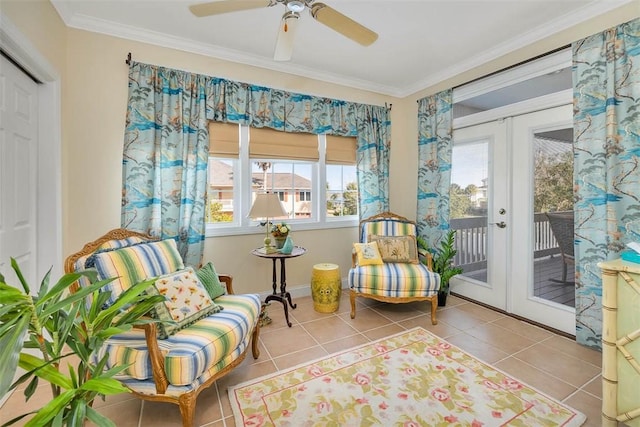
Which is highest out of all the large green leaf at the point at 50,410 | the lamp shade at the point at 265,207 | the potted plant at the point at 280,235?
the lamp shade at the point at 265,207

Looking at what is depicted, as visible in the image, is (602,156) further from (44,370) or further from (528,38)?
(44,370)

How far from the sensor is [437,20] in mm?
2549

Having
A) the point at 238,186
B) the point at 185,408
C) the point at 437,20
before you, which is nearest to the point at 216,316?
the point at 185,408

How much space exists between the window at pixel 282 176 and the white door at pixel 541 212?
1829 mm

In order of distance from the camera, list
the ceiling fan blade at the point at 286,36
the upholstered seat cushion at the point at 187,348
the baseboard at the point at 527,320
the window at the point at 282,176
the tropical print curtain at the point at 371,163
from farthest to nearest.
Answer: the tropical print curtain at the point at 371,163 → the window at the point at 282,176 → the baseboard at the point at 527,320 → the ceiling fan blade at the point at 286,36 → the upholstered seat cushion at the point at 187,348

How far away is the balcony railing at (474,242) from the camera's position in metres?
2.86

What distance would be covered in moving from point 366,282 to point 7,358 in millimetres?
2549

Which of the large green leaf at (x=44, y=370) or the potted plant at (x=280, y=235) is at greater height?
the potted plant at (x=280, y=235)

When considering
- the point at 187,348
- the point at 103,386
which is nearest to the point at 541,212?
the point at 187,348

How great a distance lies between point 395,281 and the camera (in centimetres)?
285

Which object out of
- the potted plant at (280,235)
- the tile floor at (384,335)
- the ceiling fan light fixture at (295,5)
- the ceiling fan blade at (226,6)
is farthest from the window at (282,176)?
the ceiling fan light fixture at (295,5)

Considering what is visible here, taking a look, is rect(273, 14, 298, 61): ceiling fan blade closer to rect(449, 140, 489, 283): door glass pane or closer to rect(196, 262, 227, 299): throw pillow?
rect(196, 262, 227, 299): throw pillow

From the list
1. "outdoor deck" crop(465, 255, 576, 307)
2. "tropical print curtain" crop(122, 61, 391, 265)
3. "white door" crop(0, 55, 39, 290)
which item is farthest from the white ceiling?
"outdoor deck" crop(465, 255, 576, 307)

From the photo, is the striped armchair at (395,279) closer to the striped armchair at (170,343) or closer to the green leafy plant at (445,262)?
the green leafy plant at (445,262)
